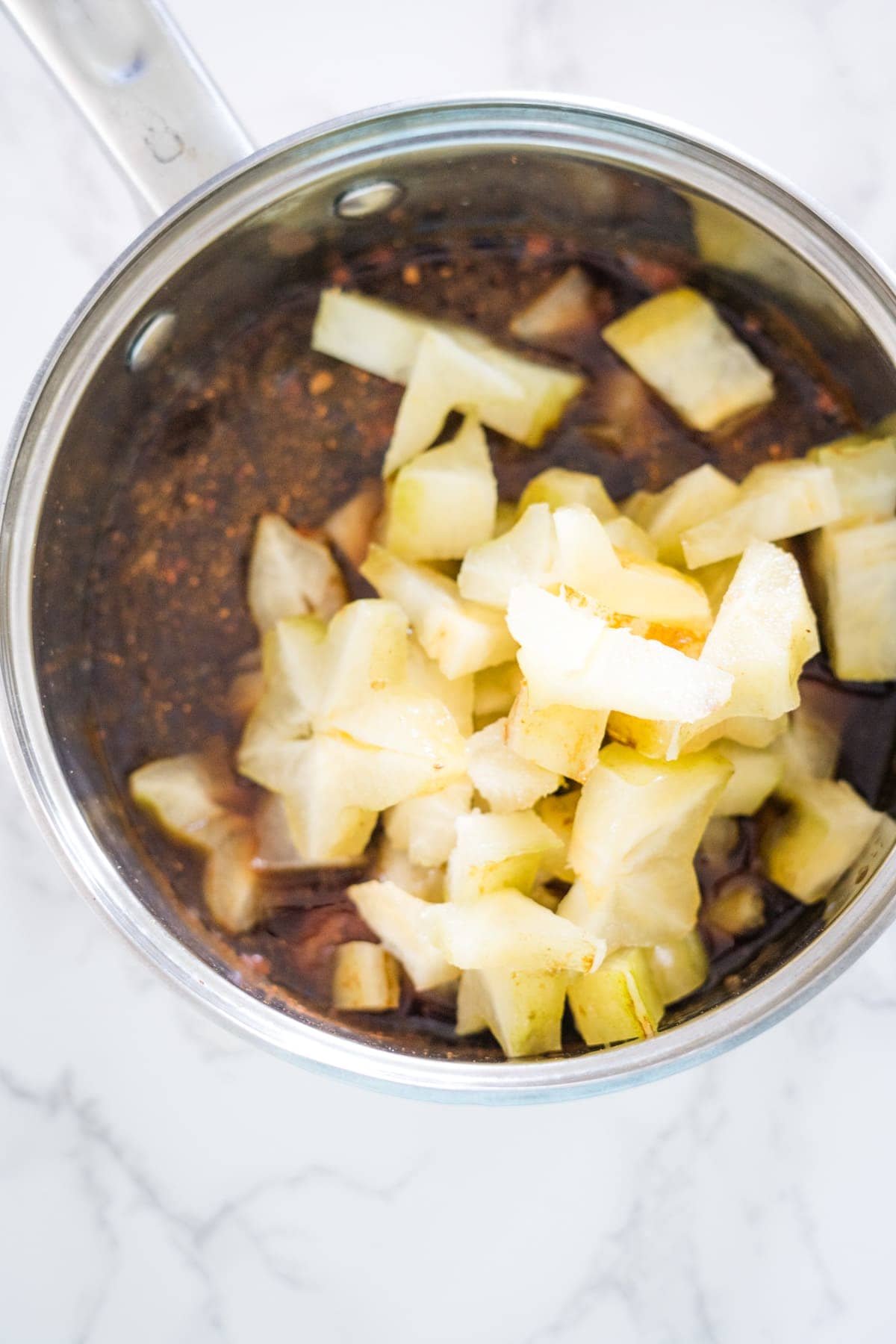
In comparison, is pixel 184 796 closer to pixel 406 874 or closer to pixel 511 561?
pixel 406 874

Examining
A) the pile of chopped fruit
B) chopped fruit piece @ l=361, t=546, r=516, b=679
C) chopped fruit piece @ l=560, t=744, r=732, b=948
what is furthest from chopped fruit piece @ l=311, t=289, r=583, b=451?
chopped fruit piece @ l=560, t=744, r=732, b=948

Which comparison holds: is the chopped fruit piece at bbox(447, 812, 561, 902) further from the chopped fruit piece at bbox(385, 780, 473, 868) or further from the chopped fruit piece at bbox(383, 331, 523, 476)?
the chopped fruit piece at bbox(383, 331, 523, 476)

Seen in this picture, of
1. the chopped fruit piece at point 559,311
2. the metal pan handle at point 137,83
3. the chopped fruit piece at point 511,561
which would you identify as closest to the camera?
the metal pan handle at point 137,83

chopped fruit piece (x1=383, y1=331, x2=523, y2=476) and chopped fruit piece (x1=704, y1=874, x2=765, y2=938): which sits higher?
chopped fruit piece (x1=383, y1=331, x2=523, y2=476)

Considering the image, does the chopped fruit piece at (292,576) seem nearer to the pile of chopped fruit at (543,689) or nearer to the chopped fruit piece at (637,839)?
the pile of chopped fruit at (543,689)

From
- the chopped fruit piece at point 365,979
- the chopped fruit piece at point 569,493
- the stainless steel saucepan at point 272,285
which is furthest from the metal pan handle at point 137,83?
the chopped fruit piece at point 365,979

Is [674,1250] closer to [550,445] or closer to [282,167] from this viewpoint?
[550,445]
